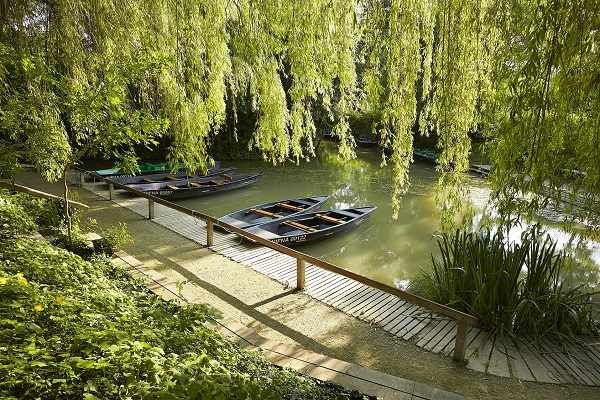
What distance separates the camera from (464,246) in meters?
4.96

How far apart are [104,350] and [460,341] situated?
3225 millimetres

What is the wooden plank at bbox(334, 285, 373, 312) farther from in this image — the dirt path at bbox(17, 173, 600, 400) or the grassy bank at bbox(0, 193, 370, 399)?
the grassy bank at bbox(0, 193, 370, 399)

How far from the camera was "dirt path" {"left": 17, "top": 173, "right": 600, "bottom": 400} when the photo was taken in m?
3.51

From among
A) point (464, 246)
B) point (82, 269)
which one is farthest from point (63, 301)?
point (464, 246)

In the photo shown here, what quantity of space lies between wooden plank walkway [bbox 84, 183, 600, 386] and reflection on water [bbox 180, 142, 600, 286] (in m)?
1.43

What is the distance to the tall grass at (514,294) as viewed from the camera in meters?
4.38

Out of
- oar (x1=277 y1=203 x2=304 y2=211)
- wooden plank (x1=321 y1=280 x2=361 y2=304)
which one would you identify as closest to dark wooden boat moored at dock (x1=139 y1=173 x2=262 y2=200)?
oar (x1=277 y1=203 x2=304 y2=211)

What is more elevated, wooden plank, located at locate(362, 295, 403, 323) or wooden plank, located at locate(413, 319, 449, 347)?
wooden plank, located at locate(362, 295, 403, 323)

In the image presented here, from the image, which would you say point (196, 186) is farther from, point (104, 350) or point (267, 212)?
point (104, 350)

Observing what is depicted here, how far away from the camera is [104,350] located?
1.61 meters

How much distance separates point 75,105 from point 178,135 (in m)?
1.11

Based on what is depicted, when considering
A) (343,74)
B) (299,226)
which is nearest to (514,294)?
(343,74)

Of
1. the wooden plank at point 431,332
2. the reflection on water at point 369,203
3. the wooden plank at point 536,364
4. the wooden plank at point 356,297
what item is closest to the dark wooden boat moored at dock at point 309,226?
the reflection on water at point 369,203

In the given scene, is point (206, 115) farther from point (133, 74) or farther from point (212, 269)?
point (212, 269)
